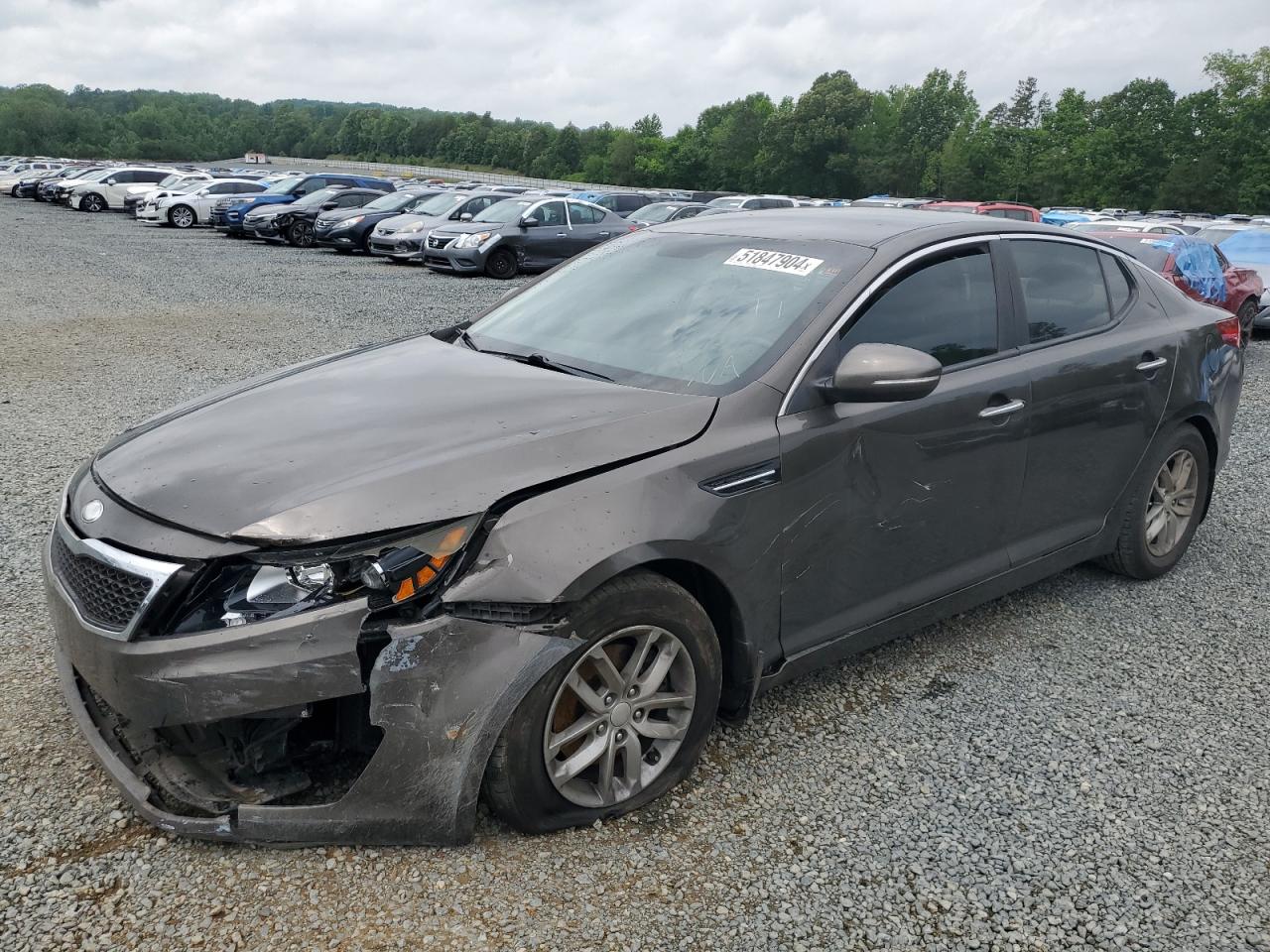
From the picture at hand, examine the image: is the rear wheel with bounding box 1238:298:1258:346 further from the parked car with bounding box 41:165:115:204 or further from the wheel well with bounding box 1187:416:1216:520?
the parked car with bounding box 41:165:115:204

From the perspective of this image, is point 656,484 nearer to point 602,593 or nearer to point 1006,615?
point 602,593

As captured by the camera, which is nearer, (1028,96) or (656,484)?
(656,484)

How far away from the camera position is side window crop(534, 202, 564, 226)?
18828mm

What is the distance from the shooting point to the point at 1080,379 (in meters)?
3.96

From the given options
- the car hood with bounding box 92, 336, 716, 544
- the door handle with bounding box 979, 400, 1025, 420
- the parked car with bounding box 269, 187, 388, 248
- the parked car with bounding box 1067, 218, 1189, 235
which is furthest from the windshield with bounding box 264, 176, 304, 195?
the door handle with bounding box 979, 400, 1025, 420

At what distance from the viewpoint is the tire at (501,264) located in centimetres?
1841

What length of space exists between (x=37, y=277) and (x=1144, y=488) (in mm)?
17072

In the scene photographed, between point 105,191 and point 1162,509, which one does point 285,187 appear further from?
point 1162,509

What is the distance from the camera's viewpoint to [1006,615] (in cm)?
437

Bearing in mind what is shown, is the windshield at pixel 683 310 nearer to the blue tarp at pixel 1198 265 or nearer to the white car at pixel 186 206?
the blue tarp at pixel 1198 265

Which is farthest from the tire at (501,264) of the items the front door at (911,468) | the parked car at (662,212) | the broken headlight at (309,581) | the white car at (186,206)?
the broken headlight at (309,581)

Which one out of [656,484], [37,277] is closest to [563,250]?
[37,277]

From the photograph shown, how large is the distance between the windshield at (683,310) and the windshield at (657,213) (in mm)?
19684

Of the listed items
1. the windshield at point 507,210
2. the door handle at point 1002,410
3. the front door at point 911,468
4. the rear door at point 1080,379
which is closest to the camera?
the front door at point 911,468
